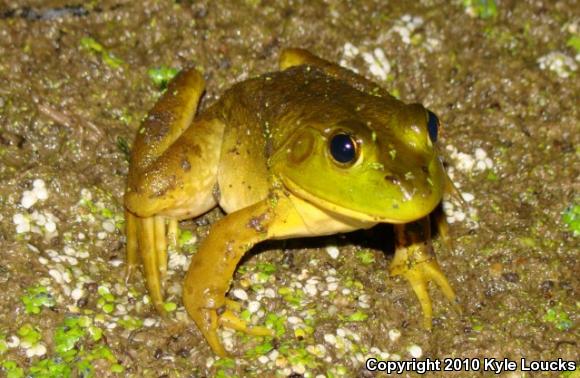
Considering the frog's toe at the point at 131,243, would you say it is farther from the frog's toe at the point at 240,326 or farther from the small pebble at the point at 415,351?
the small pebble at the point at 415,351

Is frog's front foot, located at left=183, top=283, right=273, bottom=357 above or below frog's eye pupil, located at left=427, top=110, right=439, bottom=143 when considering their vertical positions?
below

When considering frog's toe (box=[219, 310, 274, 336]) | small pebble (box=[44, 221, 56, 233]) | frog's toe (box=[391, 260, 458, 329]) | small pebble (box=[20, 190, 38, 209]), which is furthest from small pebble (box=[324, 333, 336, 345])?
small pebble (box=[20, 190, 38, 209])

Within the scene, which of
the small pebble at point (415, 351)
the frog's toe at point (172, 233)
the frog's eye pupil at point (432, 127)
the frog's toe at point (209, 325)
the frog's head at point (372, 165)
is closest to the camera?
the frog's head at point (372, 165)

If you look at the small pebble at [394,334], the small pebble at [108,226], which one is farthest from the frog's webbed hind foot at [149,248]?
the small pebble at [394,334]

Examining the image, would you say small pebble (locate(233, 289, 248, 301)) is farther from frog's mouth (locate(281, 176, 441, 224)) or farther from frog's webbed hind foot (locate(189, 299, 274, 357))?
frog's mouth (locate(281, 176, 441, 224))

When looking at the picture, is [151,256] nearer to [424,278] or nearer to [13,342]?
[13,342]

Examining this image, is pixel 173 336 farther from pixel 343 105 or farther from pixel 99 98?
pixel 99 98
